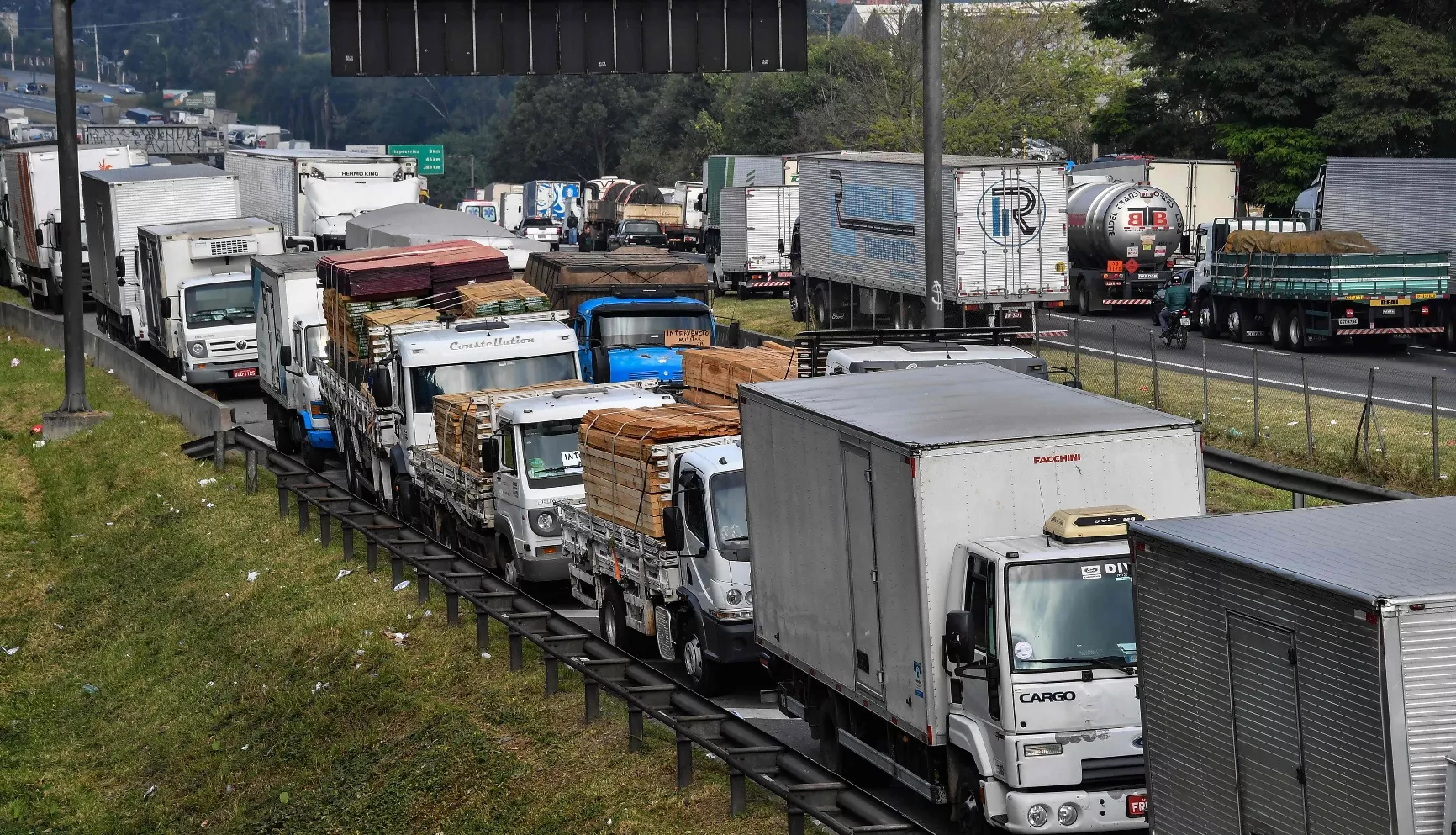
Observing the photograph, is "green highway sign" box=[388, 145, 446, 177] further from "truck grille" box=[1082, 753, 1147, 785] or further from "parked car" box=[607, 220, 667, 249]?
"truck grille" box=[1082, 753, 1147, 785]

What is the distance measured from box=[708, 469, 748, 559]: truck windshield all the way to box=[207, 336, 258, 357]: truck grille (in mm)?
22755

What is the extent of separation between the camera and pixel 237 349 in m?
37.1

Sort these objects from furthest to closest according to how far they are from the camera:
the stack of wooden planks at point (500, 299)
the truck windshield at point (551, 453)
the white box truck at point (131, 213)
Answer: the white box truck at point (131, 213)
the stack of wooden planks at point (500, 299)
the truck windshield at point (551, 453)

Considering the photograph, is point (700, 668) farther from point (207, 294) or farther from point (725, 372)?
point (207, 294)

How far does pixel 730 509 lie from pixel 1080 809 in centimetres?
548

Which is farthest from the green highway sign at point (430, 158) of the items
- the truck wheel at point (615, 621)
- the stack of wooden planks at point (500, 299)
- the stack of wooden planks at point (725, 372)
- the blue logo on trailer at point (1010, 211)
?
the truck wheel at point (615, 621)

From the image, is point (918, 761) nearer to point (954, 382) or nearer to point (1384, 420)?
point (954, 382)

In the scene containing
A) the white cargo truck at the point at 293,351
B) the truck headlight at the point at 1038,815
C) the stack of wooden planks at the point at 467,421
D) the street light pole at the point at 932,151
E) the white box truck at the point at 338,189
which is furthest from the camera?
the white box truck at the point at 338,189

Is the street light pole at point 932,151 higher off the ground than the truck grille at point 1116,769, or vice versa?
the street light pole at point 932,151

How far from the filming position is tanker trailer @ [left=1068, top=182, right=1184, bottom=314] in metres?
47.2

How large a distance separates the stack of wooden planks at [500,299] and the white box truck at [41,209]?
27.7 meters

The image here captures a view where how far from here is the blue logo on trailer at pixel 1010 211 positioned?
38688mm

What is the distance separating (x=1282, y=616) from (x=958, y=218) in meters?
31.3

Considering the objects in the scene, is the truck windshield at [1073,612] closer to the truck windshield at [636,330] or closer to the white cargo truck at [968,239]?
the truck windshield at [636,330]
